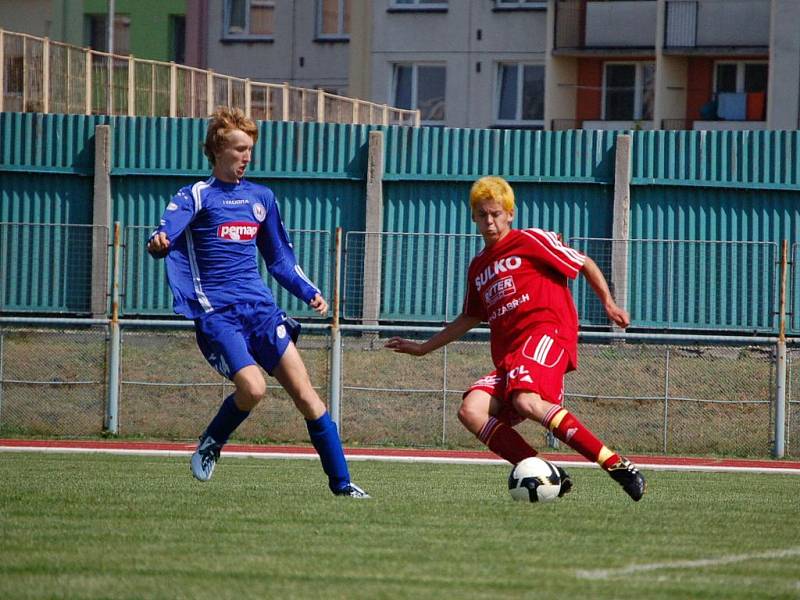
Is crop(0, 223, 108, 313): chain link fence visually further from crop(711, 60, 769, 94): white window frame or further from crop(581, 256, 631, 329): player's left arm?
crop(711, 60, 769, 94): white window frame

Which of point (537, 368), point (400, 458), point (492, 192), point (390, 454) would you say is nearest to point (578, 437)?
point (537, 368)

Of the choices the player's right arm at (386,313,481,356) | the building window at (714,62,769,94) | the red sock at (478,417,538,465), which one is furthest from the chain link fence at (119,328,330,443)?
the building window at (714,62,769,94)

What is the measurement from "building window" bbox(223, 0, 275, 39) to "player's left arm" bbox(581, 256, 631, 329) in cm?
3609

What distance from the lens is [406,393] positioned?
16.1 metres

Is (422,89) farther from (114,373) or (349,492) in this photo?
(349,492)

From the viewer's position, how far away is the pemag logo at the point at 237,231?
8.43m

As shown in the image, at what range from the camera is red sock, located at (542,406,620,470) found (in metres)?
7.76

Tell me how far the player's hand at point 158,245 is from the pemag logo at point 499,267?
1707mm

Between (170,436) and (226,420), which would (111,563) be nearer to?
(226,420)

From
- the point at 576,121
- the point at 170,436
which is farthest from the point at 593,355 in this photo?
the point at 576,121

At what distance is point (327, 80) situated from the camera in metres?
42.2

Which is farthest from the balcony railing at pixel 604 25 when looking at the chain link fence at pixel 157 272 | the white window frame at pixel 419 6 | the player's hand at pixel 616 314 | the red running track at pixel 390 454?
the player's hand at pixel 616 314

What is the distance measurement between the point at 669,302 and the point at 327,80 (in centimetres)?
2607

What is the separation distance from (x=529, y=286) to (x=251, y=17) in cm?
3635
